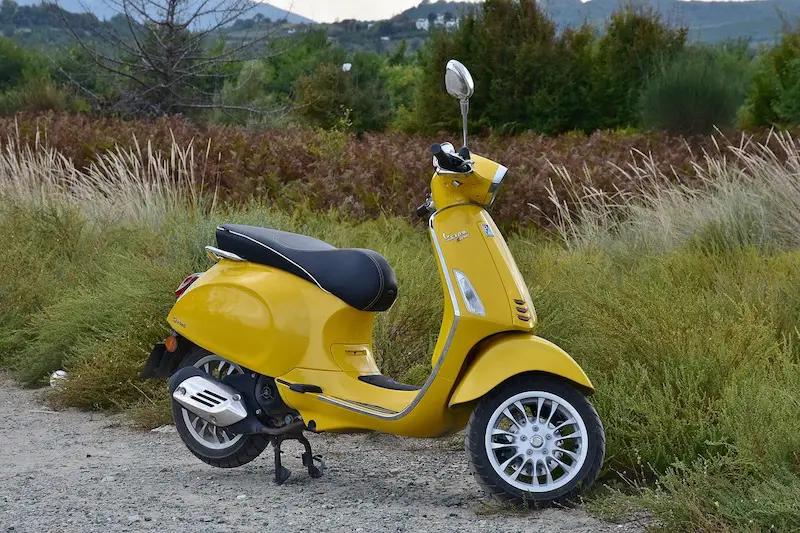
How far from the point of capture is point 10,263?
26.4 feet

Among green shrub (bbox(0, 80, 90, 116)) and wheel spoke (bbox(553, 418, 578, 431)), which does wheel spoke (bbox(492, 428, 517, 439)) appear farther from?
green shrub (bbox(0, 80, 90, 116))

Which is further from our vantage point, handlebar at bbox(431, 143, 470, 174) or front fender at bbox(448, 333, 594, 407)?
handlebar at bbox(431, 143, 470, 174)

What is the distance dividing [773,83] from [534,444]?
1436 cm

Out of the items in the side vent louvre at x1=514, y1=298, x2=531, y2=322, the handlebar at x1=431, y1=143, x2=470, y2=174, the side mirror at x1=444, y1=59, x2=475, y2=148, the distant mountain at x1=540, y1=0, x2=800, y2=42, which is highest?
the side mirror at x1=444, y1=59, x2=475, y2=148

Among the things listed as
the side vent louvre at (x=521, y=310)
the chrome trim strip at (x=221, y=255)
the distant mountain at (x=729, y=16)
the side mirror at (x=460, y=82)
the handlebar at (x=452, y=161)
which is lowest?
the distant mountain at (x=729, y=16)

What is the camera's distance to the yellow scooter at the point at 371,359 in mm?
4090

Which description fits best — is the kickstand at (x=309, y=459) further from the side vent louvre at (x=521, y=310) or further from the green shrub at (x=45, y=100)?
the green shrub at (x=45, y=100)

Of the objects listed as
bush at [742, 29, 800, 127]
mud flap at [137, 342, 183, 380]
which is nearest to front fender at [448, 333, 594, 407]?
mud flap at [137, 342, 183, 380]

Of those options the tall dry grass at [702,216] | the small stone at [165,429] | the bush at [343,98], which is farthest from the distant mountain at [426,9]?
the small stone at [165,429]

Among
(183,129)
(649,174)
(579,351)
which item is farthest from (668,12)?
(579,351)

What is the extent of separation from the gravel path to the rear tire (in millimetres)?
84

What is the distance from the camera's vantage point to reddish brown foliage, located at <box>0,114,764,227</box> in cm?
975

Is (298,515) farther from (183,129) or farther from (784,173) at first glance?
(183,129)

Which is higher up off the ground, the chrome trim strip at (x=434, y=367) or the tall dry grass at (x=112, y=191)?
the chrome trim strip at (x=434, y=367)
